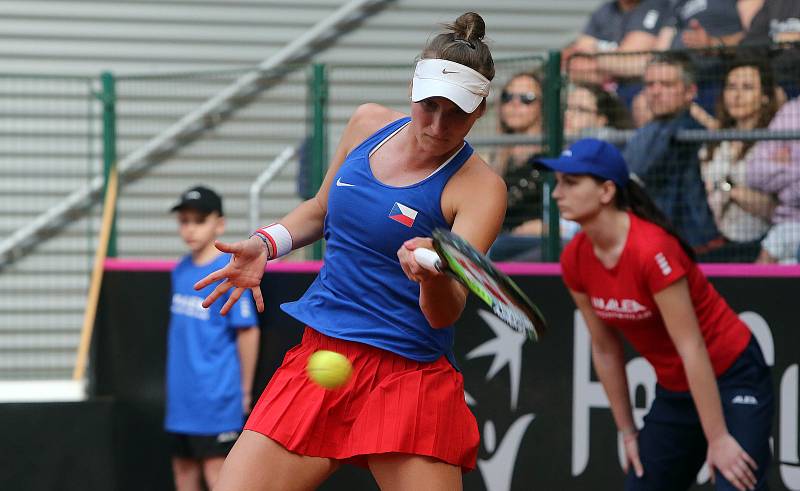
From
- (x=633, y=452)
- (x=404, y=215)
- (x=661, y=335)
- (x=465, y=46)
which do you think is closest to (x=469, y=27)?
(x=465, y=46)

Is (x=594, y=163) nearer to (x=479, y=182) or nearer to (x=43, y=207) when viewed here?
(x=479, y=182)

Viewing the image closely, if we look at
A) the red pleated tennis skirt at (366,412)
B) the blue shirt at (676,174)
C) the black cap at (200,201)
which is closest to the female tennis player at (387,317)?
the red pleated tennis skirt at (366,412)

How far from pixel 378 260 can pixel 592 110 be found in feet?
11.0

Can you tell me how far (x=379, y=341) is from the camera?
3.91 m

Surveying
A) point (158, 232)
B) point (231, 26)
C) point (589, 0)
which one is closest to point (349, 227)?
point (158, 232)

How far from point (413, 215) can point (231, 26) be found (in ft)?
21.6

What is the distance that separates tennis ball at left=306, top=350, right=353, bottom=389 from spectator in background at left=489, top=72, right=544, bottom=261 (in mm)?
3371

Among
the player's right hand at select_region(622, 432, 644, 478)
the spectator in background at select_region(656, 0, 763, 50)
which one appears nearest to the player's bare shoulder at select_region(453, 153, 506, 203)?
the player's right hand at select_region(622, 432, 644, 478)

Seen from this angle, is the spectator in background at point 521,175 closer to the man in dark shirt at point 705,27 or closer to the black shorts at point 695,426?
the man in dark shirt at point 705,27

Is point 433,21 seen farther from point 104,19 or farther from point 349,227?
point 349,227

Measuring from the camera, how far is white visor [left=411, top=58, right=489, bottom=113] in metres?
3.70

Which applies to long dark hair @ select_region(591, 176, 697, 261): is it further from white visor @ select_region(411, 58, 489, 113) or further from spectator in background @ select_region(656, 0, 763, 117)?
spectator in background @ select_region(656, 0, 763, 117)

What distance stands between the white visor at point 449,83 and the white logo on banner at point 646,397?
10.9 feet

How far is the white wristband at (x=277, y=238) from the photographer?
13.4ft
